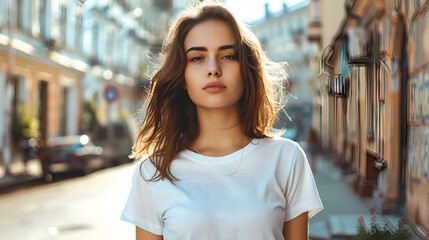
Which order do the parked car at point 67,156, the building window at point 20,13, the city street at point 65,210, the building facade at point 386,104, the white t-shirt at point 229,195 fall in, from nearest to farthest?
the white t-shirt at point 229,195 → the building facade at point 386,104 → the city street at point 65,210 → the parked car at point 67,156 → the building window at point 20,13

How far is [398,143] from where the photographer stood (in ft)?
8.09

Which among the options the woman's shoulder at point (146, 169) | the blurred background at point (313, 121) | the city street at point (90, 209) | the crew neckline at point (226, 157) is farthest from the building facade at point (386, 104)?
the woman's shoulder at point (146, 169)

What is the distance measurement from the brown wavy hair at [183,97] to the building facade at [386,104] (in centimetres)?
43

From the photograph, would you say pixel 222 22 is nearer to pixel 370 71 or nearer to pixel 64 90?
pixel 370 71

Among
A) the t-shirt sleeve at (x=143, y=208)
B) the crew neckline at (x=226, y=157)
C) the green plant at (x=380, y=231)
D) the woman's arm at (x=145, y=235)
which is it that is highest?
the crew neckline at (x=226, y=157)

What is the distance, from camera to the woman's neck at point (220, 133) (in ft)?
7.11

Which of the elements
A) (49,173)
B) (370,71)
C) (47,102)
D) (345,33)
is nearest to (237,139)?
(370,71)

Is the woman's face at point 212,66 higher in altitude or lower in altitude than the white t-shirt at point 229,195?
higher

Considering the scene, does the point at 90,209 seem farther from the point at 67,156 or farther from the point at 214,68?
the point at 214,68

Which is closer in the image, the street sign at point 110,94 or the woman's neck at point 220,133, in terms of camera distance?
the woman's neck at point 220,133

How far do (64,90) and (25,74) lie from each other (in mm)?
4622

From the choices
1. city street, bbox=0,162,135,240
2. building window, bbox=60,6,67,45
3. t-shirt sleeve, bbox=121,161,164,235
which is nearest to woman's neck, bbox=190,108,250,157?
t-shirt sleeve, bbox=121,161,164,235

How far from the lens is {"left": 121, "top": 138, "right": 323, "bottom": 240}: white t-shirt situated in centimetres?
195

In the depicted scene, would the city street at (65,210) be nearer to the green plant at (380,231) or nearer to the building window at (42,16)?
the green plant at (380,231)
